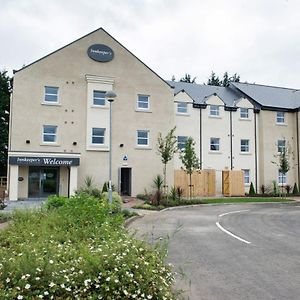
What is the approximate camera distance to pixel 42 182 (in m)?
31.6

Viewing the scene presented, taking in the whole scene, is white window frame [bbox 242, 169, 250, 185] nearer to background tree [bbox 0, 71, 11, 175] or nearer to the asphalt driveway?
the asphalt driveway

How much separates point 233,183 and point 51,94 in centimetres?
1884

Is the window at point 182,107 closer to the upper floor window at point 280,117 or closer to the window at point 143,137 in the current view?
the window at point 143,137

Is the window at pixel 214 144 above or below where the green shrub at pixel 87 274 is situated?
above

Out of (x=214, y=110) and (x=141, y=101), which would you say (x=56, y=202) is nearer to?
(x=141, y=101)

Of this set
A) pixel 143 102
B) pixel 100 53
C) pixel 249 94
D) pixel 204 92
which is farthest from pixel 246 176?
pixel 100 53

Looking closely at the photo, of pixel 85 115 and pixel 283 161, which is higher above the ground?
pixel 85 115

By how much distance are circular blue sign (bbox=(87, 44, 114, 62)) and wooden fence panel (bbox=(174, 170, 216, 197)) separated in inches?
471

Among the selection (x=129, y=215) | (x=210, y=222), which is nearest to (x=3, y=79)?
(x=129, y=215)

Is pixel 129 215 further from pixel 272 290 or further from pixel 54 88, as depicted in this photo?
pixel 54 88

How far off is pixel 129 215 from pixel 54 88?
16941 millimetres

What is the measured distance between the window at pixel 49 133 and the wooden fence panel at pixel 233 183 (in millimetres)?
16828

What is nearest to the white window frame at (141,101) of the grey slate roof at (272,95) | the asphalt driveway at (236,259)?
the grey slate roof at (272,95)

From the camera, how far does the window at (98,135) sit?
109 ft
